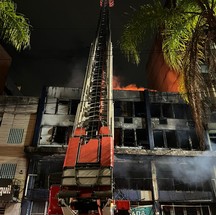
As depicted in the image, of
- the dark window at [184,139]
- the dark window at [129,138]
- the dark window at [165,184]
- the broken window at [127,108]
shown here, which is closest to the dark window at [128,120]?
the broken window at [127,108]

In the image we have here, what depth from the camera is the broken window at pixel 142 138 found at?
23.0 meters

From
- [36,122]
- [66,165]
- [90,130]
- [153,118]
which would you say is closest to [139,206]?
[153,118]

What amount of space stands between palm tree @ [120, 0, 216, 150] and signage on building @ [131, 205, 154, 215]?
43.4 feet

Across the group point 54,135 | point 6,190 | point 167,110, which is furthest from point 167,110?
point 6,190

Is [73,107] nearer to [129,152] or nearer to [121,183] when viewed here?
[129,152]

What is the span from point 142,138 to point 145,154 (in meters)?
2.39

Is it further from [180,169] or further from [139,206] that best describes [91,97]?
[180,169]

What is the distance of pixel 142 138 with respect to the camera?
23609 millimetres

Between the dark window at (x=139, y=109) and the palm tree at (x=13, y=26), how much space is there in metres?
18.4

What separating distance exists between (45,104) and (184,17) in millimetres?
18849

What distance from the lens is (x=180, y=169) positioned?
71.9 feet

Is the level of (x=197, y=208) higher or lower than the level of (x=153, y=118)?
lower

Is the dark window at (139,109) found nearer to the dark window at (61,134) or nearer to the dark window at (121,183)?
the dark window at (121,183)

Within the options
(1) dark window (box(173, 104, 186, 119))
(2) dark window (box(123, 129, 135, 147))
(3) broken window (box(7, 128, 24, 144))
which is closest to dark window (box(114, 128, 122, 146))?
(2) dark window (box(123, 129, 135, 147))
